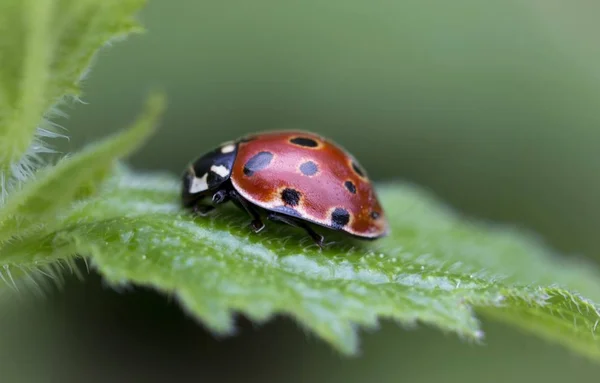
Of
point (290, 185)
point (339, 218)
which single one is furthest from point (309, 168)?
point (339, 218)

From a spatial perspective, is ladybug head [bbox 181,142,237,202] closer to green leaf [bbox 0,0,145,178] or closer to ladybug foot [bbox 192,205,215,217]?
ladybug foot [bbox 192,205,215,217]

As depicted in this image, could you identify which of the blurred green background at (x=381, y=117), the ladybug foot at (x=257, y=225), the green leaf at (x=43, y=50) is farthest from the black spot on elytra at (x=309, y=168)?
the blurred green background at (x=381, y=117)

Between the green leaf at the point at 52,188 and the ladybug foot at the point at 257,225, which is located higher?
the green leaf at the point at 52,188

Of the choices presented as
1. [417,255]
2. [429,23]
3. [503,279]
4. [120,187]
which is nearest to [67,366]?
[120,187]

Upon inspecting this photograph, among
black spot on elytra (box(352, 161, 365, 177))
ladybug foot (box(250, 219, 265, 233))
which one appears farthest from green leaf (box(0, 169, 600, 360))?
black spot on elytra (box(352, 161, 365, 177))

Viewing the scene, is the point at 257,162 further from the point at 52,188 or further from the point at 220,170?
the point at 52,188

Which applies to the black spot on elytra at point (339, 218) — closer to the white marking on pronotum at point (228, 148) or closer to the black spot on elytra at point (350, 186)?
the black spot on elytra at point (350, 186)
